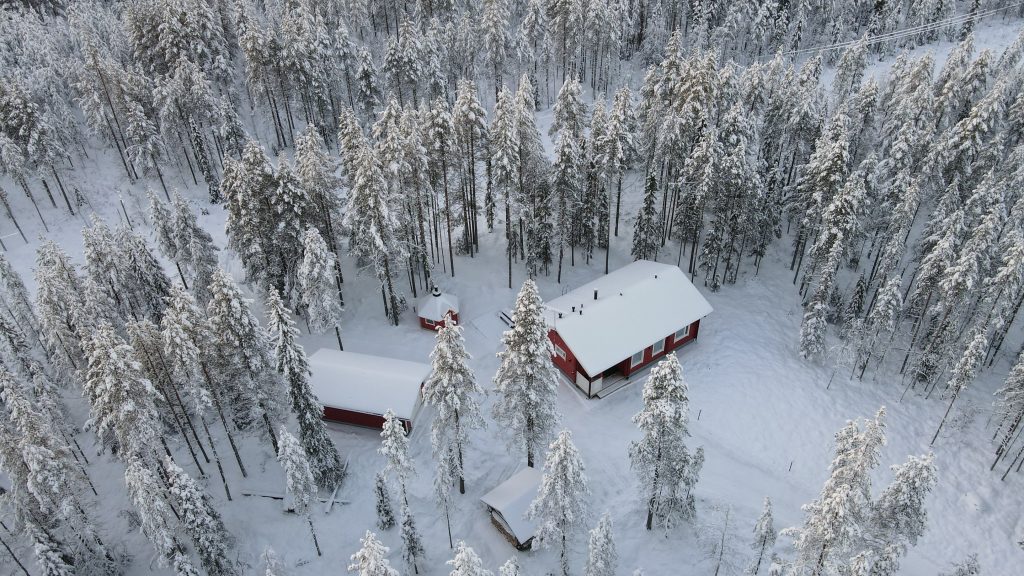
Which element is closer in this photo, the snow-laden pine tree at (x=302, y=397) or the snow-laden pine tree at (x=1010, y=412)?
the snow-laden pine tree at (x=302, y=397)

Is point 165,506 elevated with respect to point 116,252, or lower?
lower

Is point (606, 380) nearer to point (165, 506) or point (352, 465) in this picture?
point (352, 465)

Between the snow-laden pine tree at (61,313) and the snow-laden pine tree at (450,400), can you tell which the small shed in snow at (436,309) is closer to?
the snow-laden pine tree at (450,400)

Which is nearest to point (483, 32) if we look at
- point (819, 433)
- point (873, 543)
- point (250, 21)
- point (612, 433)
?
point (250, 21)

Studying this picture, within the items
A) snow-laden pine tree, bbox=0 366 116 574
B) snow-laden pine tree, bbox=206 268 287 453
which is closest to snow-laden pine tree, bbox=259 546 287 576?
snow-laden pine tree, bbox=206 268 287 453

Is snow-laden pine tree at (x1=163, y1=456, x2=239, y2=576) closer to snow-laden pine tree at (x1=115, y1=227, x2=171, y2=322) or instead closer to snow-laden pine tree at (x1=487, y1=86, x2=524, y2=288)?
snow-laden pine tree at (x1=115, y1=227, x2=171, y2=322)

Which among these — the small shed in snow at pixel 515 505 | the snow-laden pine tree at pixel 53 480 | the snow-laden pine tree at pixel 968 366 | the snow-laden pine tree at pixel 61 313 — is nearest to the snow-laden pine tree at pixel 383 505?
the small shed in snow at pixel 515 505
